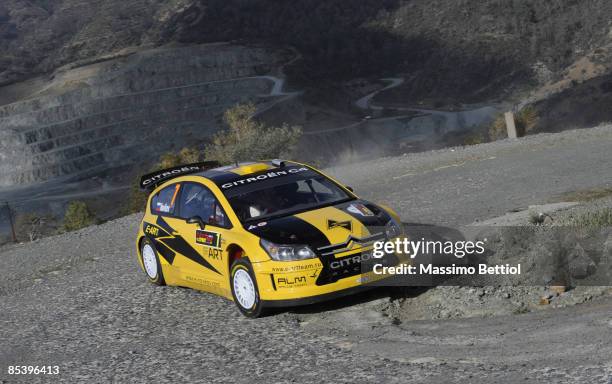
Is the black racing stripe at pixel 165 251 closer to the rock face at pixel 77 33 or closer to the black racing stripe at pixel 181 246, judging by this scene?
the black racing stripe at pixel 181 246

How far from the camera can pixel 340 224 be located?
28.2 feet

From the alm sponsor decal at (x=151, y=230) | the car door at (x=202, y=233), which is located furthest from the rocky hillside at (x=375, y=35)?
the car door at (x=202, y=233)

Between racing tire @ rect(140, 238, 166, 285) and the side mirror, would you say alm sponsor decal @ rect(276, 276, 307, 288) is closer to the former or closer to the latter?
the side mirror

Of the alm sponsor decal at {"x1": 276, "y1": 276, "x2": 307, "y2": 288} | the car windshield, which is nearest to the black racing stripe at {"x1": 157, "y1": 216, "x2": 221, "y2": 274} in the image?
the car windshield

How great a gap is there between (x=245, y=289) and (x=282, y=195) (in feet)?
4.19

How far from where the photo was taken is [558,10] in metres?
89.7

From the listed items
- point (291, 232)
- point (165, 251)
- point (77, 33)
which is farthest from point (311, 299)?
Answer: point (77, 33)

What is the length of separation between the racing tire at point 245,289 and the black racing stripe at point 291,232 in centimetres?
34

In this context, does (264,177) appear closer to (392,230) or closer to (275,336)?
(392,230)

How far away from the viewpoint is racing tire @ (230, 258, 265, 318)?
28.0 ft

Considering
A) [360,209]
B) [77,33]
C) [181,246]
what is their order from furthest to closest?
[77,33] < [181,246] < [360,209]

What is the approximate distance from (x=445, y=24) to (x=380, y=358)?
97.5 m

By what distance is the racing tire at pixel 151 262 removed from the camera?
10.7 meters

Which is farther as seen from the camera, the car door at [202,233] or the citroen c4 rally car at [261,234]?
the car door at [202,233]
